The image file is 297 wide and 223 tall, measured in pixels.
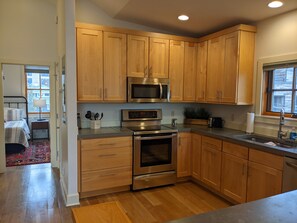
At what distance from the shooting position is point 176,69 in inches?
154

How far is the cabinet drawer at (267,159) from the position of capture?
2.34 meters

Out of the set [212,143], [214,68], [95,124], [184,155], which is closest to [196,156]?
[184,155]

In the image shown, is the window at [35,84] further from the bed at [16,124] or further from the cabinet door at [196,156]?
the cabinet door at [196,156]

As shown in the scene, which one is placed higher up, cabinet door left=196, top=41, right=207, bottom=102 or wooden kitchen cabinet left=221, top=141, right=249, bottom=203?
cabinet door left=196, top=41, right=207, bottom=102

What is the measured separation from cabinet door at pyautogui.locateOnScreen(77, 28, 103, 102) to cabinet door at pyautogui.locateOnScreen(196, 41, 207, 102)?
1.68 metres

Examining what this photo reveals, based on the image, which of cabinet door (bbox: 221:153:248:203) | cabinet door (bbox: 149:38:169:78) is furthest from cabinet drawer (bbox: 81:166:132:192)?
cabinet door (bbox: 149:38:169:78)

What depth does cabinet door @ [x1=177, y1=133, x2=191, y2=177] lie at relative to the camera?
12.1 ft

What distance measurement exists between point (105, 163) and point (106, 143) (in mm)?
283

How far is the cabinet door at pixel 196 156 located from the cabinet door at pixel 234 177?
53cm

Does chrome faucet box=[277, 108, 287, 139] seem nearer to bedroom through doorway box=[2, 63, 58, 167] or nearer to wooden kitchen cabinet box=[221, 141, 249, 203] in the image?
wooden kitchen cabinet box=[221, 141, 249, 203]

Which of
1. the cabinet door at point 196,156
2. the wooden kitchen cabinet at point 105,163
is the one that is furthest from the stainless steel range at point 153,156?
the cabinet door at point 196,156

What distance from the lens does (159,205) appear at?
3.04 m

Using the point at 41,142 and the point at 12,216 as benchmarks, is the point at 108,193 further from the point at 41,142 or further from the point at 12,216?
the point at 41,142

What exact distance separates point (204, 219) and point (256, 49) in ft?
9.72
